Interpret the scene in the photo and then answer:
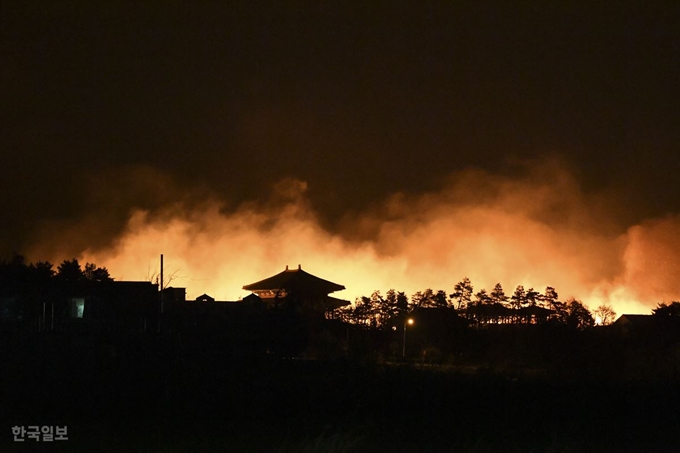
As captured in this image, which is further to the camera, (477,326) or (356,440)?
(477,326)

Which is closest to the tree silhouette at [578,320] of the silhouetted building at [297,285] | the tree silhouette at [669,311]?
the tree silhouette at [669,311]

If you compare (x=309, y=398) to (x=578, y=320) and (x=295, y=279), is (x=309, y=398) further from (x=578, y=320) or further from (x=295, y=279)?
(x=295, y=279)

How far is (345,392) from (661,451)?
7.48m

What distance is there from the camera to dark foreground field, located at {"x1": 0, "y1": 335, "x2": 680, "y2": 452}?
1998cm

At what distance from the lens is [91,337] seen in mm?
25188

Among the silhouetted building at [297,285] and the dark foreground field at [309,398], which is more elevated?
the silhouetted building at [297,285]

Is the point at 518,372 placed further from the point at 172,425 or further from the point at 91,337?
the point at 91,337

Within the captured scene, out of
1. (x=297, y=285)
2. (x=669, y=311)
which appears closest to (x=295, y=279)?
(x=297, y=285)

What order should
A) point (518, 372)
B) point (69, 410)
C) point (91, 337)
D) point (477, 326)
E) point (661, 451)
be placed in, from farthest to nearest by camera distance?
point (477, 326)
point (91, 337)
point (518, 372)
point (69, 410)
point (661, 451)

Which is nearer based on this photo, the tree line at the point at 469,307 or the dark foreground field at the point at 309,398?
the dark foreground field at the point at 309,398

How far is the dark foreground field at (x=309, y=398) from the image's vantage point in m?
20.0

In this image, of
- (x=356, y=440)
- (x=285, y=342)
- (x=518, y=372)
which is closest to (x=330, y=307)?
(x=285, y=342)

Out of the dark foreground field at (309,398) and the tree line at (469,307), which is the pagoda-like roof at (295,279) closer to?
the tree line at (469,307)

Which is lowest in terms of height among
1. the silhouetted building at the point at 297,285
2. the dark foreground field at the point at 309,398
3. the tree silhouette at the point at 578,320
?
the dark foreground field at the point at 309,398
